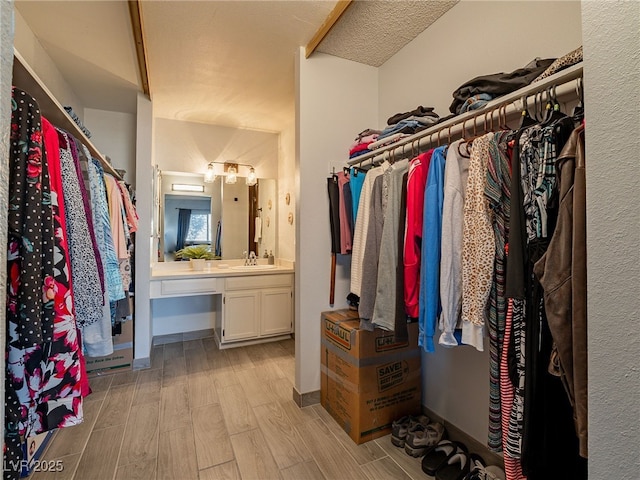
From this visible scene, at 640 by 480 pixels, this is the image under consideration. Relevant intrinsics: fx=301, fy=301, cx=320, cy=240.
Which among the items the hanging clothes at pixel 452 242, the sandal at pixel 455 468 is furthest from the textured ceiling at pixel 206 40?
the sandal at pixel 455 468

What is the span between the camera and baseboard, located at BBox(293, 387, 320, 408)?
2035mm

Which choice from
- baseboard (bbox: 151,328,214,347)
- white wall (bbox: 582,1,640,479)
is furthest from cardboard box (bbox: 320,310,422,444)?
baseboard (bbox: 151,328,214,347)

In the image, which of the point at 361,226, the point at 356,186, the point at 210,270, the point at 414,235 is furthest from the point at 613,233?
the point at 210,270

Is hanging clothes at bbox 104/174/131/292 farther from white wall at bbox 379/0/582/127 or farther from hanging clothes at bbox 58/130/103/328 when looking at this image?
white wall at bbox 379/0/582/127

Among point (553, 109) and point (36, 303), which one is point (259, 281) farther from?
point (553, 109)

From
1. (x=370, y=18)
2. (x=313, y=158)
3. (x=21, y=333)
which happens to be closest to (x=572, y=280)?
(x=21, y=333)

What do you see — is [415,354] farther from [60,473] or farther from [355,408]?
[60,473]

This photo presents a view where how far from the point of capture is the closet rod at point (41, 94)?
86 cm

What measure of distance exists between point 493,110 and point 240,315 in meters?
2.70

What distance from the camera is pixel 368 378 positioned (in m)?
1.70

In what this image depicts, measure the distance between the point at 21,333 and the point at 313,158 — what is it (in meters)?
1.72

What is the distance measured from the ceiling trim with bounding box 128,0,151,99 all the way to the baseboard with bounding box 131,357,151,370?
7.61 feet

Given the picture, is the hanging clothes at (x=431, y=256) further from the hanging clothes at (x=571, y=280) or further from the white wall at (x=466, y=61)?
the white wall at (x=466, y=61)

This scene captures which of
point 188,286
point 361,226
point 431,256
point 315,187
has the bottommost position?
point 188,286
